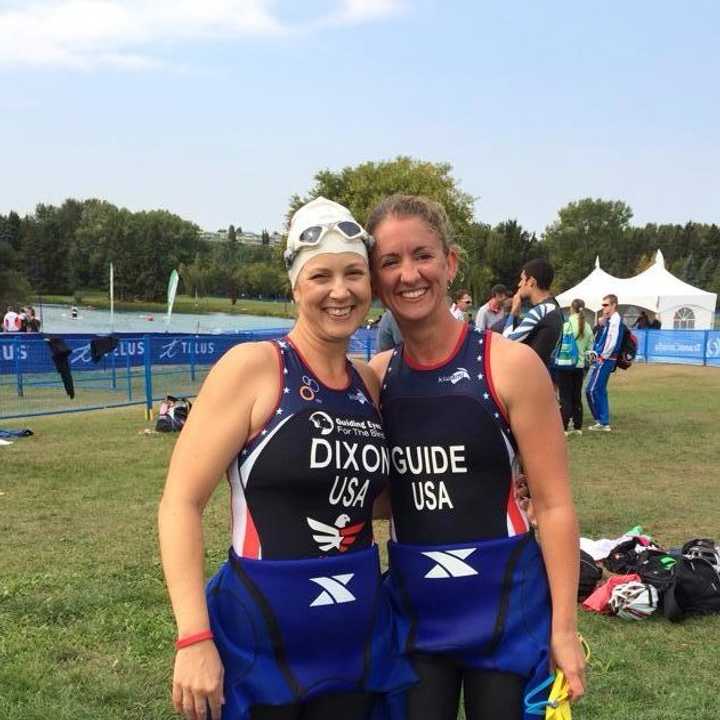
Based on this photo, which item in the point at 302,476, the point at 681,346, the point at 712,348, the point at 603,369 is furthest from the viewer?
the point at 681,346

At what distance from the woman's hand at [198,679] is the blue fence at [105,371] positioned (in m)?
10.5

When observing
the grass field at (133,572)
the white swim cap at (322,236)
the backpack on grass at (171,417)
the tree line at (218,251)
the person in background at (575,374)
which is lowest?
the grass field at (133,572)

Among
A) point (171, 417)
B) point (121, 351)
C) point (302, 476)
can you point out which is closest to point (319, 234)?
point (302, 476)

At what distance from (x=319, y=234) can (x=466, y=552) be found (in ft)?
2.97

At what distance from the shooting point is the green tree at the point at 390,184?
162 ft

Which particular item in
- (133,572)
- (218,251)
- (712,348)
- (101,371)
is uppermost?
(218,251)

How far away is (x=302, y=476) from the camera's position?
6.10 feet

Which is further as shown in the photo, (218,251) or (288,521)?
(218,251)

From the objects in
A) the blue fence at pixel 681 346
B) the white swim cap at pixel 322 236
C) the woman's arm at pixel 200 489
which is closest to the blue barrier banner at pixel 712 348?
the blue fence at pixel 681 346

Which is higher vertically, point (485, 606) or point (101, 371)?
point (485, 606)

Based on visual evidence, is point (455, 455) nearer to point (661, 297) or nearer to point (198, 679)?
point (198, 679)

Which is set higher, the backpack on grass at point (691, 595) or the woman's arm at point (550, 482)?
the woman's arm at point (550, 482)

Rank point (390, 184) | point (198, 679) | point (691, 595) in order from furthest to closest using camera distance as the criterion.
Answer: point (390, 184), point (691, 595), point (198, 679)

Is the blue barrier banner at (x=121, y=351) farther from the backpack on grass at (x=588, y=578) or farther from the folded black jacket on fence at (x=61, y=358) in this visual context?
the backpack on grass at (x=588, y=578)
